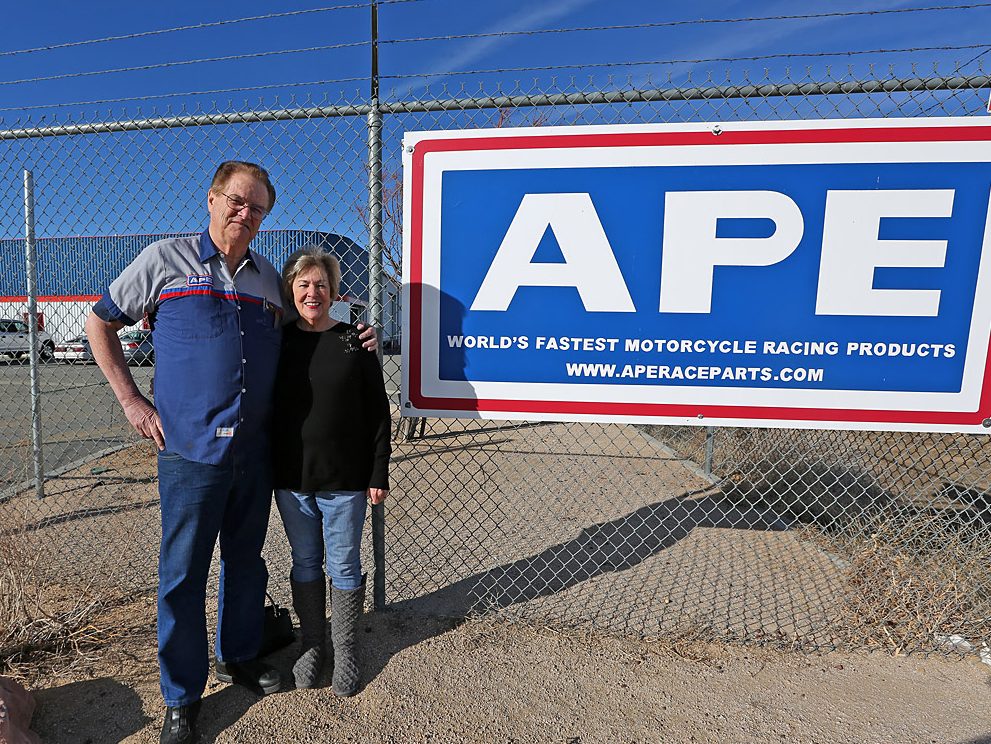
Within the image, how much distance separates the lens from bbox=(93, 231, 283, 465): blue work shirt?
6.33 feet

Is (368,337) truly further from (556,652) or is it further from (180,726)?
(556,652)

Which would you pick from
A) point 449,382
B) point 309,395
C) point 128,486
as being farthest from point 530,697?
point 128,486

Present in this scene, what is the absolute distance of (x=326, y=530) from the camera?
7.39ft

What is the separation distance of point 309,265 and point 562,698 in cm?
207

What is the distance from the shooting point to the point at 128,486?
4.72 m

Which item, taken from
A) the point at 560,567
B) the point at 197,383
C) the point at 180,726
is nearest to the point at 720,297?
the point at 560,567

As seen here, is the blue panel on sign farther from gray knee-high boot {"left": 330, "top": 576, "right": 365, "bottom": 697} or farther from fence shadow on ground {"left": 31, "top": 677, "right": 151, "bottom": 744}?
fence shadow on ground {"left": 31, "top": 677, "right": 151, "bottom": 744}

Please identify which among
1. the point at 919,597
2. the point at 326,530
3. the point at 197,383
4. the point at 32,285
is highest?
the point at 32,285

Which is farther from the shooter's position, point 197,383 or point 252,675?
point 252,675

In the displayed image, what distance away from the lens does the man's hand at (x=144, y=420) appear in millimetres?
2006

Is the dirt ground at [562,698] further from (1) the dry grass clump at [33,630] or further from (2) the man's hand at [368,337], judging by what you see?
(2) the man's hand at [368,337]

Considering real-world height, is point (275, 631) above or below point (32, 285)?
below

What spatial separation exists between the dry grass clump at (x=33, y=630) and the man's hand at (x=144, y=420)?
1126mm

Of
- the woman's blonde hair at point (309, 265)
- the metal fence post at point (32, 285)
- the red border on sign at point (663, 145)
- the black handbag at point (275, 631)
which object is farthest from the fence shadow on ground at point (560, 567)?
the metal fence post at point (32, 285)
